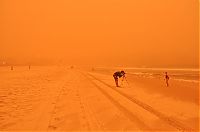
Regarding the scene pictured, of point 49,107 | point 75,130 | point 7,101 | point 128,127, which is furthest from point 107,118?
point 7,101

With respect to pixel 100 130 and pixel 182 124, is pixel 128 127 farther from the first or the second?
pixel 182 124

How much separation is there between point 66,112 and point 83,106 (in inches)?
76.9

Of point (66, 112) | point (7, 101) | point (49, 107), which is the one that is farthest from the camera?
point (7, 101)

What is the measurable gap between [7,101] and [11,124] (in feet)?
18.7

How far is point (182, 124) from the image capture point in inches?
424

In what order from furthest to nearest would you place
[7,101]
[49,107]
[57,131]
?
[7,101] < [49,107] < [57,131]

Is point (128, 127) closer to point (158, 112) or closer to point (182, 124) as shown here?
point (182, 124)

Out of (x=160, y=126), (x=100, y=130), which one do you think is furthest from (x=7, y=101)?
(x=160, y=126)

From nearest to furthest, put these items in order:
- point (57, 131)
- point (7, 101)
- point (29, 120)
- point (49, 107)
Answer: point (57, 131), point (29, 120), point (49, 107), point (7, 101)

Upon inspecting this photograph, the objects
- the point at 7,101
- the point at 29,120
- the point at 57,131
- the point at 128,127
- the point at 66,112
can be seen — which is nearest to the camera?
A: the point at 57,131

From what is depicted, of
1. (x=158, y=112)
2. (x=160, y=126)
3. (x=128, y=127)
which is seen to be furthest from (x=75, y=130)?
(x=158, y=112)

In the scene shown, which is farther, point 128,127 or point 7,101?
point 7,101

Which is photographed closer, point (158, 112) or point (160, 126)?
point (160, 126)

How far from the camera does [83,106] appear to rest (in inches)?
571
